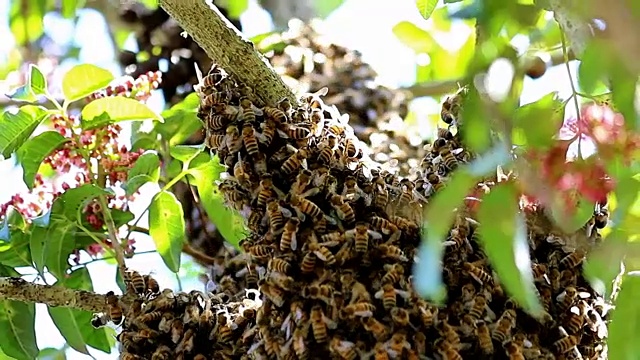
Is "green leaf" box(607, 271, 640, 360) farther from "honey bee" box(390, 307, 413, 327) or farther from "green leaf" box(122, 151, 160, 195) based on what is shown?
"green leaf" box(122, 151, 160, 195)

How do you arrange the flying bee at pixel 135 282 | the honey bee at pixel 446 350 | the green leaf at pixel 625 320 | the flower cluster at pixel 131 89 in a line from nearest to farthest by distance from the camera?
the green leaf at pixel 625 320 < the honey bee at pixel 446 350 < the flying bee at pixel 135 282 < the flower cluster at pixel 131 89

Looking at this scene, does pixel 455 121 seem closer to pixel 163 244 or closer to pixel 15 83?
pixel 163 244

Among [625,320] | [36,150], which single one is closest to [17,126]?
[36,150]

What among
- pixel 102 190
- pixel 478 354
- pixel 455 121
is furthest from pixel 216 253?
pixel 478 354

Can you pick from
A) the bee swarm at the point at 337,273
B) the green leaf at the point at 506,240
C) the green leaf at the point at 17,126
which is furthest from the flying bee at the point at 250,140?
the green leaf at the point at 506,240

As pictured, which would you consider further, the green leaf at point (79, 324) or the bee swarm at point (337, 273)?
the green leaf at point (79, 324)

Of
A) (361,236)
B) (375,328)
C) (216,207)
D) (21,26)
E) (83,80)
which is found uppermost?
(21,26)

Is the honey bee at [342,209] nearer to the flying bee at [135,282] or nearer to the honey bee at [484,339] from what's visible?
the honey bee at [484,339]

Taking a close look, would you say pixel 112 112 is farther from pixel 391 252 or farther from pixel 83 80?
pixel 391 252
